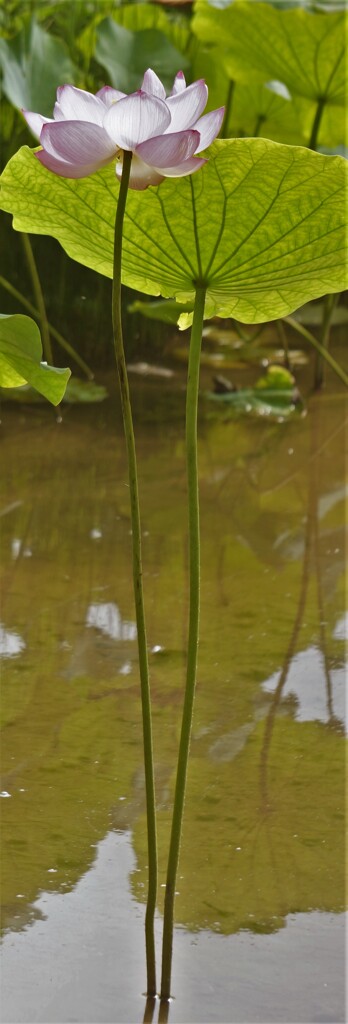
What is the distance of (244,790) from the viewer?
41.7 inches

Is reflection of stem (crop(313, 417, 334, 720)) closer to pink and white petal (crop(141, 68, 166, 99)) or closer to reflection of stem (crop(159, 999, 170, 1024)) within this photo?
reflection of stem (crop(159, 999, 170, 1024))

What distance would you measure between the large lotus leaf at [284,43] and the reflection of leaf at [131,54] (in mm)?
112

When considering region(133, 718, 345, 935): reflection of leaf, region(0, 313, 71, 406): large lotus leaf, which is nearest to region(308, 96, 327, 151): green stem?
region(133, 718, 345, 935): reflection of leaf

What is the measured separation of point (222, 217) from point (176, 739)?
0.56 metres

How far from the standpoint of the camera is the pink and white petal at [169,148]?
672 mm

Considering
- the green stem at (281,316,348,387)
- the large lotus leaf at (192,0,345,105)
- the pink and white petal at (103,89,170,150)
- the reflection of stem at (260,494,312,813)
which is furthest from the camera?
the green stem at (281,316,348,387)

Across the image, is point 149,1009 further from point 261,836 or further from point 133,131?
point 133,131

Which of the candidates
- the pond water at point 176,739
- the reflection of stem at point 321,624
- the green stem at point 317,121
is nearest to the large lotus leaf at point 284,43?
the green stem at point 317,121

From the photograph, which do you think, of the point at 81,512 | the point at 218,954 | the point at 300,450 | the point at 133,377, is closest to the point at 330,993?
the point at 218,954

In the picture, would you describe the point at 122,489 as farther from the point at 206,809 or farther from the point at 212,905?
the point at 212,905

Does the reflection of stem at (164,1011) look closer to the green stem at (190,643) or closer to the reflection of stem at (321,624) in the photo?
the green stem at (190,643)

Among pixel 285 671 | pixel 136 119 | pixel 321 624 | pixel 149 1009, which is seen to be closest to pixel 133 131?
pixel 136 119

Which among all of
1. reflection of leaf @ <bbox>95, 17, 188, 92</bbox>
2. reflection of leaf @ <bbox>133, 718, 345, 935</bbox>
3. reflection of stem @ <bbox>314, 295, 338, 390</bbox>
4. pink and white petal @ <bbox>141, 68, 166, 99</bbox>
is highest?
reflection of leaf @ <bbox>95, 17, 188, 92</bbox>

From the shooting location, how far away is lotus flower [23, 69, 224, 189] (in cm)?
67
